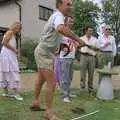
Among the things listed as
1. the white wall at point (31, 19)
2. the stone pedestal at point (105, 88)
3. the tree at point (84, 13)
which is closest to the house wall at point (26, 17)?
the white wall at point (31, 19)

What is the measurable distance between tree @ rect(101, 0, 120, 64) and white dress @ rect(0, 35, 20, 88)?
28.7 meters

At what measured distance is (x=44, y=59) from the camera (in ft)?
25.1

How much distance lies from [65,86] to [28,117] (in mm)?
2733

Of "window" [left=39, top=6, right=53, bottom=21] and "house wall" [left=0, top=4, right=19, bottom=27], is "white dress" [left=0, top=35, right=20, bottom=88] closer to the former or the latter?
"house wall" [left=0, top=4, right=19, bottom=27]

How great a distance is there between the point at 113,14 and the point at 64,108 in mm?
30945

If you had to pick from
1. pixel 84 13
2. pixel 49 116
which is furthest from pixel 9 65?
pixel 84 13

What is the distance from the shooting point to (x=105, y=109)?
30.4ft

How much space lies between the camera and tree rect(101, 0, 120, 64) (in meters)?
38.7

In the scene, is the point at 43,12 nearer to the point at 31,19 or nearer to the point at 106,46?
the point at 31,19

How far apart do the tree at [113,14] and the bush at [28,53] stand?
35.8ft

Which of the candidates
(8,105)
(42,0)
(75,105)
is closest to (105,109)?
(75,105)

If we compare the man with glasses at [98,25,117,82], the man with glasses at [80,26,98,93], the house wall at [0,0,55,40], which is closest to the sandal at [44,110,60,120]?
the man with glasses at [80,26,98,93]

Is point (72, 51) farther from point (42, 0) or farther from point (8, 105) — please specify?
point (42, 0)

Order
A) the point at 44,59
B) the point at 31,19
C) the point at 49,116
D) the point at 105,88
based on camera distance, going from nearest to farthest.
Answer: the point at 49,116 < the point at 44,59 < the point at 105,88 < the point at 31,19
